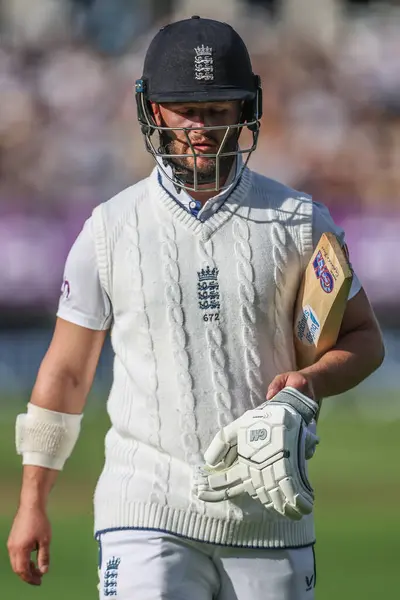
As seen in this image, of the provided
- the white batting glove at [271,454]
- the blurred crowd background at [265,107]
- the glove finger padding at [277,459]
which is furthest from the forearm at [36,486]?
the blurred crowd background at [265,107]

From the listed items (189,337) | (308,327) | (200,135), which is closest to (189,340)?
(189,337)

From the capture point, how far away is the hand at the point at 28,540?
3244mm

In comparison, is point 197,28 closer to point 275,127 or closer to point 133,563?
point 133,563

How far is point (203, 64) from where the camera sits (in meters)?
3.21

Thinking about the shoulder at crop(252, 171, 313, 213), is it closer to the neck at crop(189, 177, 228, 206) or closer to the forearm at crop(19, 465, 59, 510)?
the neck at crop(189, 177, 228, 206)

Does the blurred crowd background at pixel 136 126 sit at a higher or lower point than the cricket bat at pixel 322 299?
lower

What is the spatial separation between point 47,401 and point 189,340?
435 mm

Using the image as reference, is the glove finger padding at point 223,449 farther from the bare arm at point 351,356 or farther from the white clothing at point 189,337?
the bare arm at point 351,356

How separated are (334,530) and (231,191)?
11.7 ft

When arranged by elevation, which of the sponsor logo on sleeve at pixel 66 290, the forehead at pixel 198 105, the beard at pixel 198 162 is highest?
the forehead at pixel 198 105

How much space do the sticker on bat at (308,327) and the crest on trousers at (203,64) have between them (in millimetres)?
604

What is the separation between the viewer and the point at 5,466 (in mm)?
7945

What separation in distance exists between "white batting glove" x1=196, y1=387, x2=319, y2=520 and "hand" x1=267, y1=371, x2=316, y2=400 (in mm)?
24

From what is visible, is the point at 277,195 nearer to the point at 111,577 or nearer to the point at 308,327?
the point at 308,327
